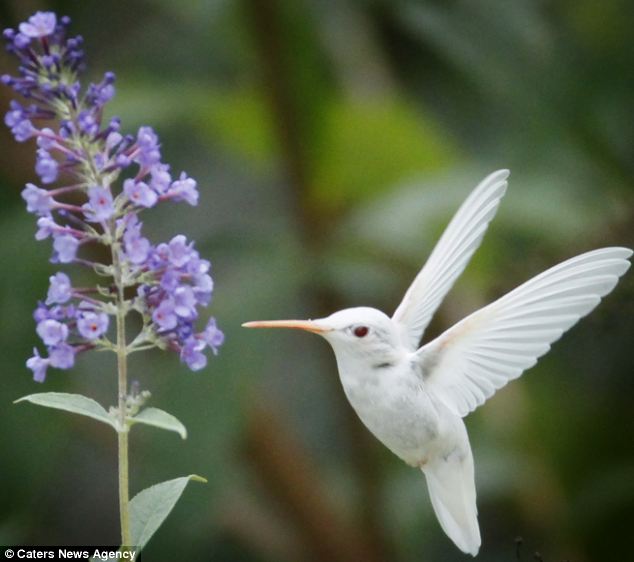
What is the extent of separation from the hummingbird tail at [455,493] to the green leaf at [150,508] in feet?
1.29

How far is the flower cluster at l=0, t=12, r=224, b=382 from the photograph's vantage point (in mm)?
1261

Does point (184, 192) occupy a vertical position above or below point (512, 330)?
above

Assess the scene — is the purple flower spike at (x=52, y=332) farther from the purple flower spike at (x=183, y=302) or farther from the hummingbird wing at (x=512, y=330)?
the hummingbird wing at (x=512, y=330)

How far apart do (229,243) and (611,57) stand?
114 cm

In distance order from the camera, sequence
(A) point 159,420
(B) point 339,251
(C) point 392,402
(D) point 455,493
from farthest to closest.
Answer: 1. (B) point 339,251
2. (D) point 455,493
3. (C) point 392,402
4. (A) point 159,420

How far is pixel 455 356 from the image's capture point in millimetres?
1552

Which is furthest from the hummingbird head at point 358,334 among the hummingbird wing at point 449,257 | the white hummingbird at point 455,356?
the hummingbird wing at point 449,257

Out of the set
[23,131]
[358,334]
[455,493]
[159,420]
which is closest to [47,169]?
[23,131]

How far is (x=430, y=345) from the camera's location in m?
1.53

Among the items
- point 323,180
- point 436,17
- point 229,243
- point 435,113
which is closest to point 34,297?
point 229,243

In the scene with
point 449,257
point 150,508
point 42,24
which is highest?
point 42,24

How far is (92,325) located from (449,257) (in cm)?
59

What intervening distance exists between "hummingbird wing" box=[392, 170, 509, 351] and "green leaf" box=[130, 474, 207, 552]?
→ 445mm

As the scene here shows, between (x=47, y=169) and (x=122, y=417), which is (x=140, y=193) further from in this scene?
(x=122, y=417)
